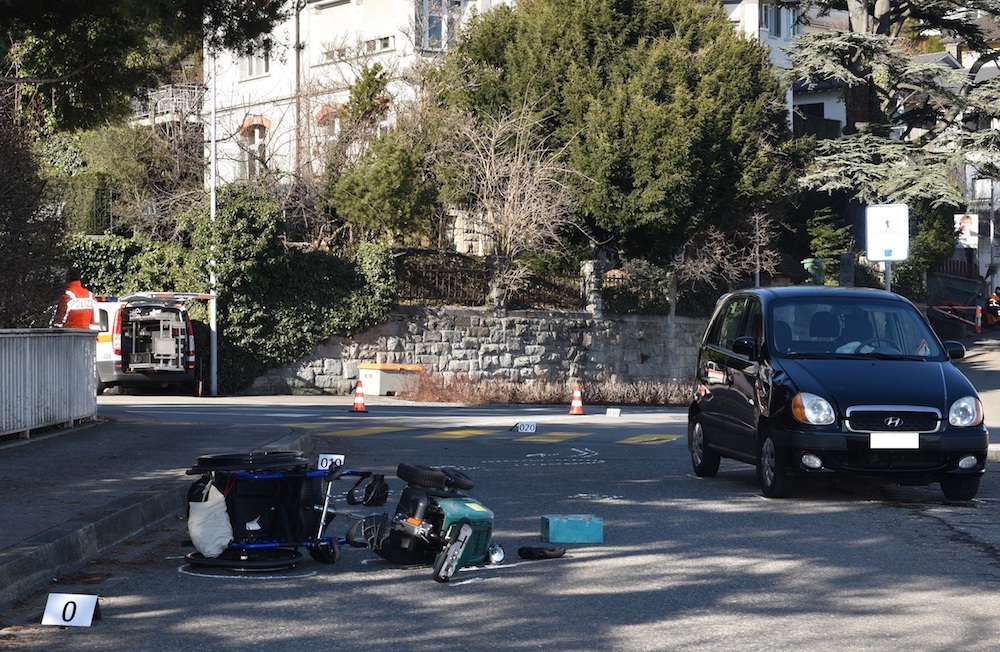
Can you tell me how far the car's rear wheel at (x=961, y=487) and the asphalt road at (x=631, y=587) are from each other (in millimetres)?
A: 87

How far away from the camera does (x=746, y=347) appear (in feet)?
41.5

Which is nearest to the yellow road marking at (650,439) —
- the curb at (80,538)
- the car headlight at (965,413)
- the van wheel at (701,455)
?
the van wheel at (701,455)

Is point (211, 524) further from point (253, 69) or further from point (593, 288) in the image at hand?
point (253, 69)

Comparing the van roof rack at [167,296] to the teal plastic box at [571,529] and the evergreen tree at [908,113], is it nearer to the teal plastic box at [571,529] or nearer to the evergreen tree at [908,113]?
the evergreen tree at [908,113]

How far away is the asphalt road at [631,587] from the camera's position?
22.0ft

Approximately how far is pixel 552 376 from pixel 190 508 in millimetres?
28435

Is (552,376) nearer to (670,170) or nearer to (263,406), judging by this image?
(670,170)

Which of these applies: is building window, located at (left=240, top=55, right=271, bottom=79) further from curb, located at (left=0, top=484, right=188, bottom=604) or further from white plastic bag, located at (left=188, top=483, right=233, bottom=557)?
white plastic bag, located at (left=188, top=483, right=233, bottom=557)

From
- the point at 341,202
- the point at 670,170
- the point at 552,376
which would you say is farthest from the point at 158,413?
the point at 670,170

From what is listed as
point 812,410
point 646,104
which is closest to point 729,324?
point 812,410

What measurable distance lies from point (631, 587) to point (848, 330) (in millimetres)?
5410

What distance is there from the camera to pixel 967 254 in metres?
63.6

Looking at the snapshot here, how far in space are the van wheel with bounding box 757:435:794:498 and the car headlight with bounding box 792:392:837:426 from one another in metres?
0.41

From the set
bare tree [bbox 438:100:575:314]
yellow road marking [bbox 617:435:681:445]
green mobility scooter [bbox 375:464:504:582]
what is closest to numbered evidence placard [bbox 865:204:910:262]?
yellow road marking [bbox 617:435:681:445]
